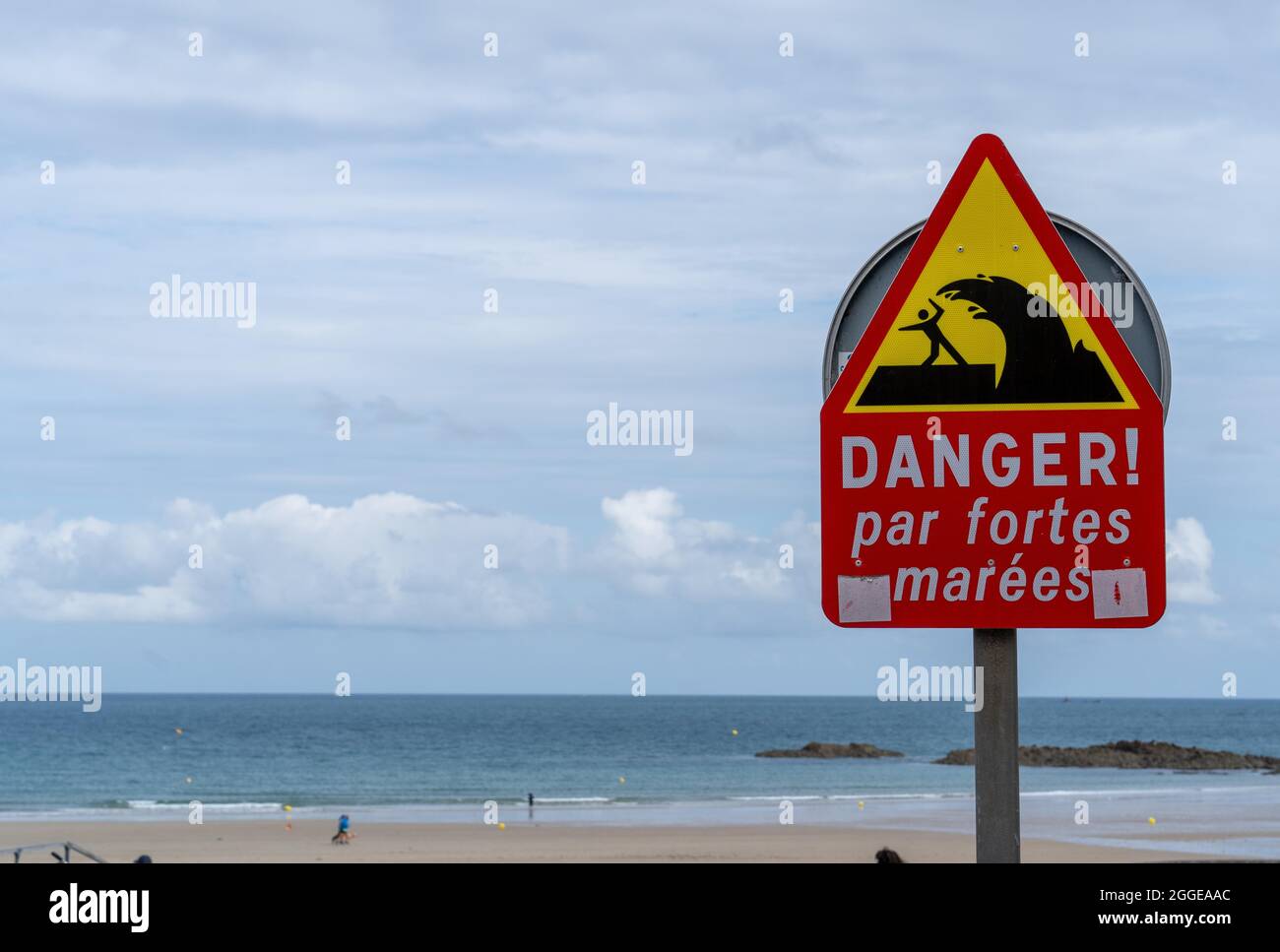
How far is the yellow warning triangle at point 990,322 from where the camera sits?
2.91 metres

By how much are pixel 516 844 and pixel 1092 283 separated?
3726cm

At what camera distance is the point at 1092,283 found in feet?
9.95

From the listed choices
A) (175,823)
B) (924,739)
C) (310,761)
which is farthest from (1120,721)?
(175,823)

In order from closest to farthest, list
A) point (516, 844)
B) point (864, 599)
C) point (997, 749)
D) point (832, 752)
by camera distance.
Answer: point (997, 749), point (864, 599), point (516, 844), point (832, 752)

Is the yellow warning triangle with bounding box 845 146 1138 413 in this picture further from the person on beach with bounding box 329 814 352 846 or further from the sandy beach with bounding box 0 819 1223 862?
the person on beach with bounding box 329 814 352 846

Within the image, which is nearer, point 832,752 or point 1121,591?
point 1121,591

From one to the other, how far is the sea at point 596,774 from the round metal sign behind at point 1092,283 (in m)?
35.4

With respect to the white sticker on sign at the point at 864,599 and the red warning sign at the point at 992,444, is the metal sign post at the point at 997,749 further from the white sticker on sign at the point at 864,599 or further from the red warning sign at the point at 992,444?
the white sticker on sign at the point at 864,599

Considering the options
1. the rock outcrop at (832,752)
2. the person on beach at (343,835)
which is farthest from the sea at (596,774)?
the person on beach at (343,835)

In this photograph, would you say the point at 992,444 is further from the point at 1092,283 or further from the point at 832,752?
the point at 832,752

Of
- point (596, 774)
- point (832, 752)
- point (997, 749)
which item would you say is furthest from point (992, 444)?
point (832, 752)
